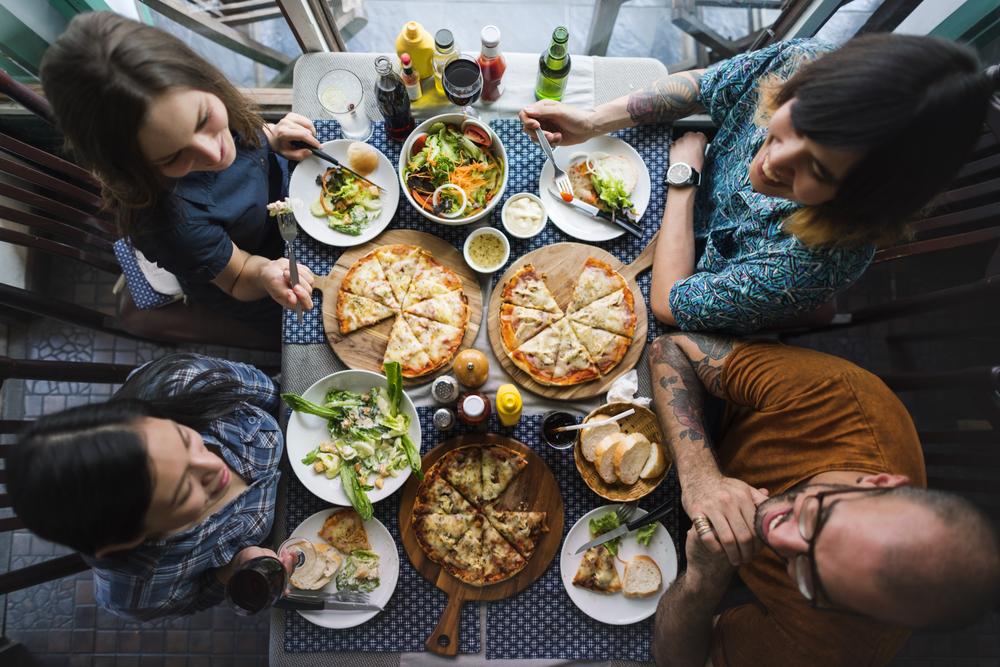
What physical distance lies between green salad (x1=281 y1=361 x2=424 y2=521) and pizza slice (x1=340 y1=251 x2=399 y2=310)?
0.40 m

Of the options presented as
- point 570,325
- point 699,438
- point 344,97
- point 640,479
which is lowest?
point 640,479

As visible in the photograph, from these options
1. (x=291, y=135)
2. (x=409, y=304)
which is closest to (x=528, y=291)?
(x=409, y=304)

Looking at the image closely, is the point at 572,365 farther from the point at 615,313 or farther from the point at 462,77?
the point at 462,77

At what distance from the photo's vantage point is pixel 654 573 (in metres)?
2.31

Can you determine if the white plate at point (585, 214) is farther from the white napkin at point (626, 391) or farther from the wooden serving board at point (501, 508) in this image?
the wooden serving board at point (501, 508)

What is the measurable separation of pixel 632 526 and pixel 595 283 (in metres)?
1.21

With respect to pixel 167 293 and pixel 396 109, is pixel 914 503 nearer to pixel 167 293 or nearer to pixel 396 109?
pixel 396 109

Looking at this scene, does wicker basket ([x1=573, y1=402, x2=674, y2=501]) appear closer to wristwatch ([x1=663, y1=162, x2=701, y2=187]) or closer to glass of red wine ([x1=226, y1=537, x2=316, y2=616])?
wristwatch ([x1=663, y1=162, x2=701, y2=187])

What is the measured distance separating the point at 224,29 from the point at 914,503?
4.63 metres

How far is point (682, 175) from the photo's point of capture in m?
2.53

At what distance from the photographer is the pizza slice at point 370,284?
8.22 feet

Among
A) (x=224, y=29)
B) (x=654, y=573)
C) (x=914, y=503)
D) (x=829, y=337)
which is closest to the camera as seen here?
(x=914, y=503)

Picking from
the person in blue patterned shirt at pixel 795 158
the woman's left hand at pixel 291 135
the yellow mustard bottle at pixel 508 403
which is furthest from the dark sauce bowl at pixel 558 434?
the woman's left hand at pixel 291 135

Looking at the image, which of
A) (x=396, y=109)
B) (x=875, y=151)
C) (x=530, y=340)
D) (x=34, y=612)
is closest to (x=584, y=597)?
(x=530, y=340)
